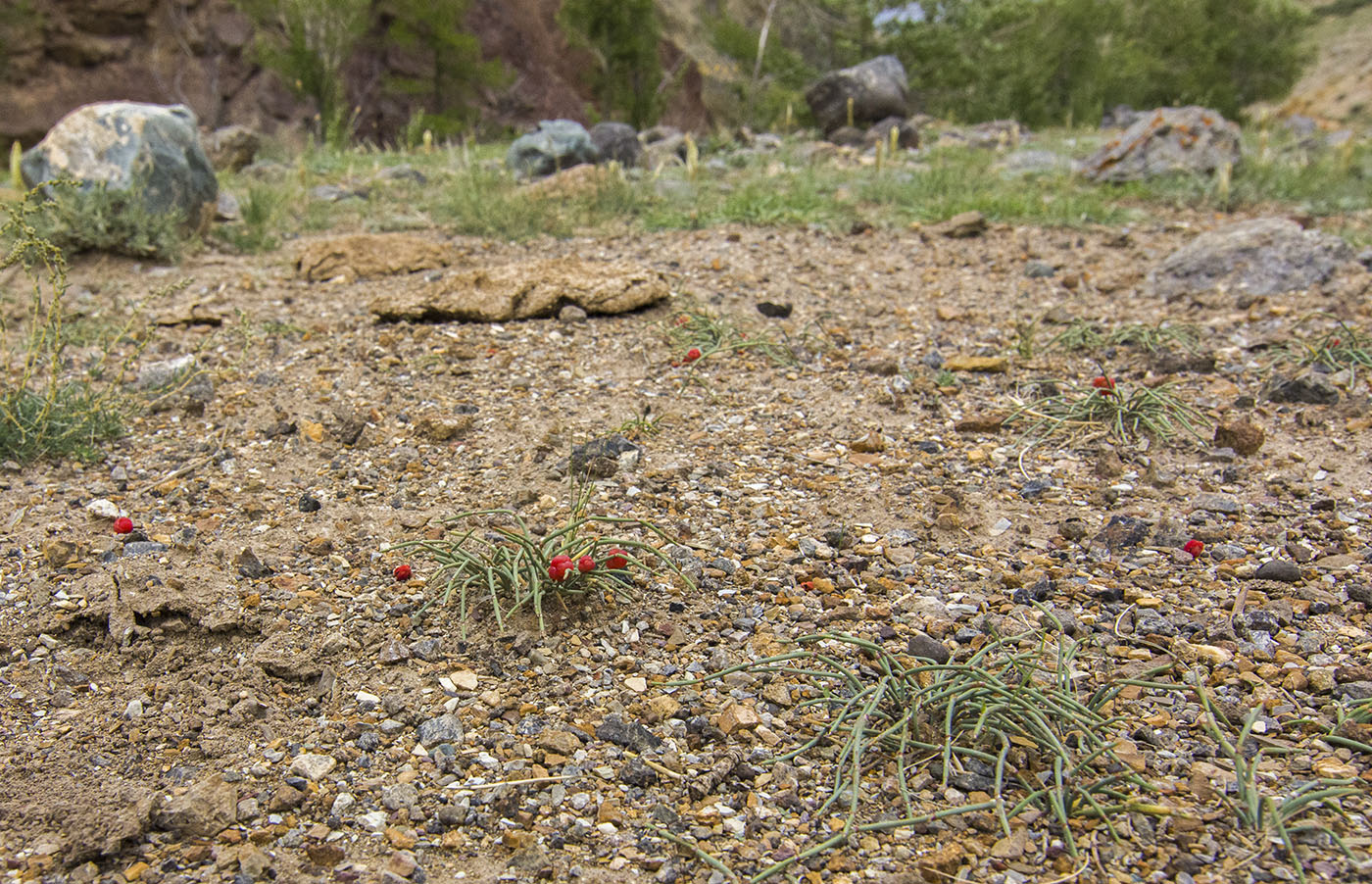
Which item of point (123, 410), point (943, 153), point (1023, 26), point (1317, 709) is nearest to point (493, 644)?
point (1317, 709)

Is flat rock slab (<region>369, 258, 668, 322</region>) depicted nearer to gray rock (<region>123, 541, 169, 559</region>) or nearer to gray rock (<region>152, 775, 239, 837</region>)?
gray rock (<region>123, 541, 169, 559</region>)

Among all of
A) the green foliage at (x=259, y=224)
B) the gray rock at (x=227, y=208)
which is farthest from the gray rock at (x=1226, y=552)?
the gray rock at (x=227, y=208)

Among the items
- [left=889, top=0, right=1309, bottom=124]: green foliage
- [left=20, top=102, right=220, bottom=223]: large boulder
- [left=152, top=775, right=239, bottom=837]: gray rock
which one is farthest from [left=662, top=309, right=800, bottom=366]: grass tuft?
[left=889, top=0, right=1309, bottom=124]: green foliage

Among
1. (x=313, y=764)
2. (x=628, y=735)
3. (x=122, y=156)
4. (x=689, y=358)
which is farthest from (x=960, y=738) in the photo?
(x=122, y=156)

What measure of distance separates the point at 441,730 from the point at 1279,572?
80.2 inches

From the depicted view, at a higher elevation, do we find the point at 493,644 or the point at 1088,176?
the point at 1088,176

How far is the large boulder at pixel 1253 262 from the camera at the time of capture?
443 cm

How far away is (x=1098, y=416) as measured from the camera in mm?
3275

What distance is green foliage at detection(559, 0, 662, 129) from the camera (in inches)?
478

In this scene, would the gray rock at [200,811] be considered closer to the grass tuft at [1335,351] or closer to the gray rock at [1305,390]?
the gray rock at [1305,390]

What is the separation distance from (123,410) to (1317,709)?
3609mm

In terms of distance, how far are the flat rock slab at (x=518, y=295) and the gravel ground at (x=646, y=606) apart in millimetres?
94

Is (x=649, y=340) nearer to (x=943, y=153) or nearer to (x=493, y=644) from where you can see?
(x=493, y=644)

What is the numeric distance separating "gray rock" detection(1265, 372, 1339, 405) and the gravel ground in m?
0.04
